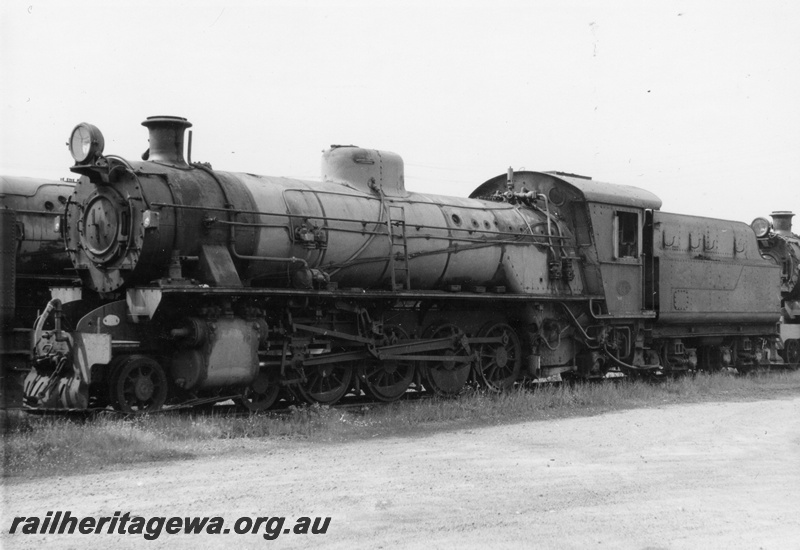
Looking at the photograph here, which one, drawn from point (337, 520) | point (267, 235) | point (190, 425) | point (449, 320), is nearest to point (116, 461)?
point (190, 425)

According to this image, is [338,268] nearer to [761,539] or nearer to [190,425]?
[190,425]

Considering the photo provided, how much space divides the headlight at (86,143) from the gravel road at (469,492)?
431cm

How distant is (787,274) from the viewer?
24938 mm

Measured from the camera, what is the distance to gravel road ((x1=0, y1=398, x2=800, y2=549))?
6594mm

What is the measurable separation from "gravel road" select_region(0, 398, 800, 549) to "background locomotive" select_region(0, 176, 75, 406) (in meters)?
4.50

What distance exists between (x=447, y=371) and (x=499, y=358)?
49.0 inches

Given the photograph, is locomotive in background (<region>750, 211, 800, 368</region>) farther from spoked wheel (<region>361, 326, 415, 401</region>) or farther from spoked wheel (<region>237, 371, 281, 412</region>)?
spoked wheel (<region>237, 371, 281, 412</region>)

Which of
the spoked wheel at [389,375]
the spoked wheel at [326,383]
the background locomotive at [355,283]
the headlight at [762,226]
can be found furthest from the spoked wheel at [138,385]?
the headlight at [762,226]

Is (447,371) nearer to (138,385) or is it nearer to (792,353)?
(138,385)

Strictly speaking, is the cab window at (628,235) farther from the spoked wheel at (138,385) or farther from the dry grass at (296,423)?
the spoked wheel at (138,385)

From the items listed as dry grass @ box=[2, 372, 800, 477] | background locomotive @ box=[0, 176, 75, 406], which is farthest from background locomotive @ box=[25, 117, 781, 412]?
background locomotive @ box=[0, 176, 75, 406]

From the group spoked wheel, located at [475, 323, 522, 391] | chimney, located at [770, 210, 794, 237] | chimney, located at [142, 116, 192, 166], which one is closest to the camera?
chimney, located at [142, 116, 192, 166]

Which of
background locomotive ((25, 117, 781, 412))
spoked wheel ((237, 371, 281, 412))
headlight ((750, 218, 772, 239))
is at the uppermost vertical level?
headlight ((750, 218, 772, 239))

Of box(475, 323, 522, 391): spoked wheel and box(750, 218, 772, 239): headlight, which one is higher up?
box(750, 218, 772, 239): headlight
